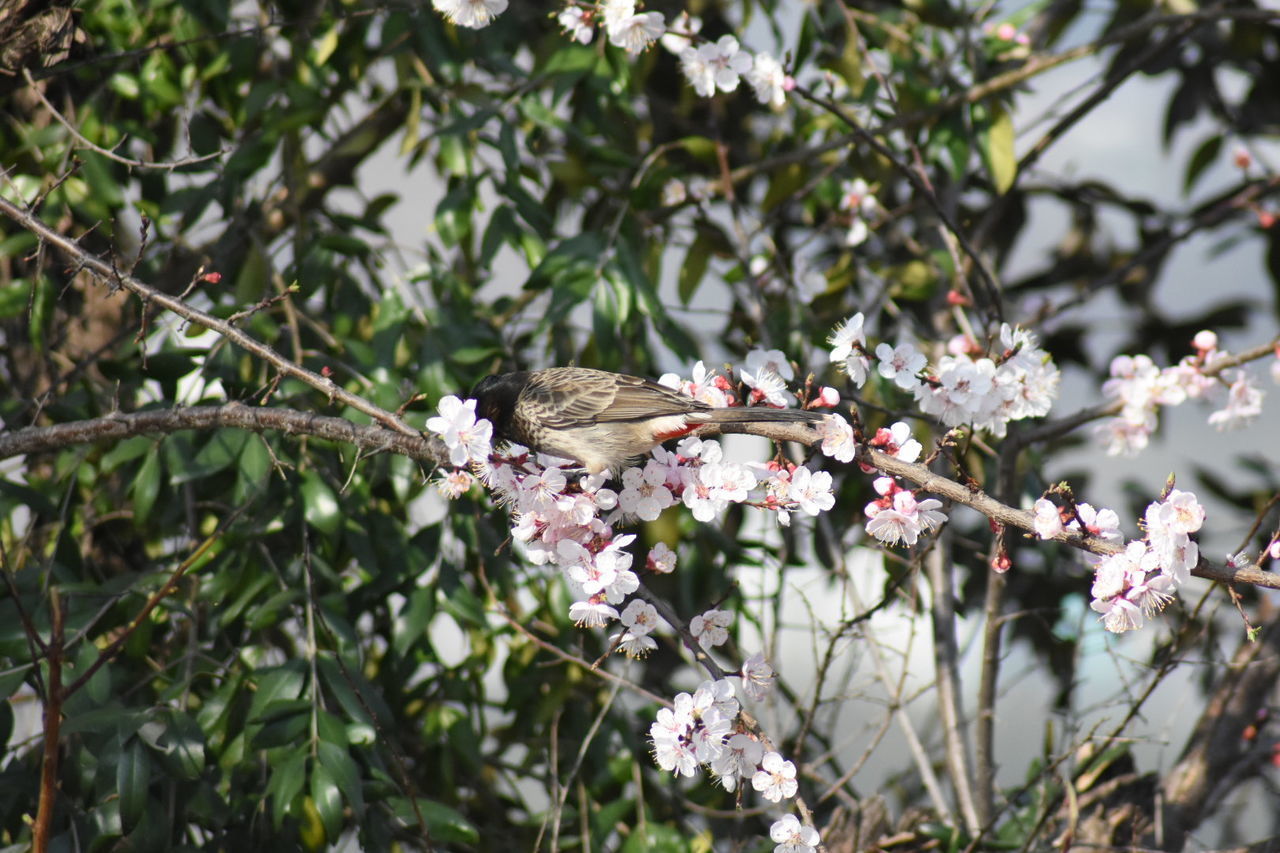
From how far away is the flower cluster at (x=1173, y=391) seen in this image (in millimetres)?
3207

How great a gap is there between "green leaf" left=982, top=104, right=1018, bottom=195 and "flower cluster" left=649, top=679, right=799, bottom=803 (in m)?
2.16

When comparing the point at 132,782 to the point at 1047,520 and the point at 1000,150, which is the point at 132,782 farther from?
the point at 1000,150

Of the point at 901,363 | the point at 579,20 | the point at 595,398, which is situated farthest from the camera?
the point at 579,20

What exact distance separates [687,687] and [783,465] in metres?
2.17

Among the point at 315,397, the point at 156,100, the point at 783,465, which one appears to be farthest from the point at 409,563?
the point at 156,100

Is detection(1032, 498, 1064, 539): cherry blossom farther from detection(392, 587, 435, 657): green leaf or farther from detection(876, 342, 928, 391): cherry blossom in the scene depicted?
detection(392, 587, 435, 657): green leaf

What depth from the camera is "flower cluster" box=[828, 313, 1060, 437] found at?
2.29 metres

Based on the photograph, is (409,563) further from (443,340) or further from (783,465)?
(783,465)

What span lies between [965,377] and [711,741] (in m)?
0.90

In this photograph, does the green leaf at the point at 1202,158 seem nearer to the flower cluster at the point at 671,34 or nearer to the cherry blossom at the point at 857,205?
the cherry blossom at the point at 857,205

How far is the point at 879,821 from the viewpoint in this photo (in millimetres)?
3209

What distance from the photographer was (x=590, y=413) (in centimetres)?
265

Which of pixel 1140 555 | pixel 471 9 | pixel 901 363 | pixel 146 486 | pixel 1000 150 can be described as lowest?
pixel 146 486

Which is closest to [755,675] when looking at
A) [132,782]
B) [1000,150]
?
[132,782]
